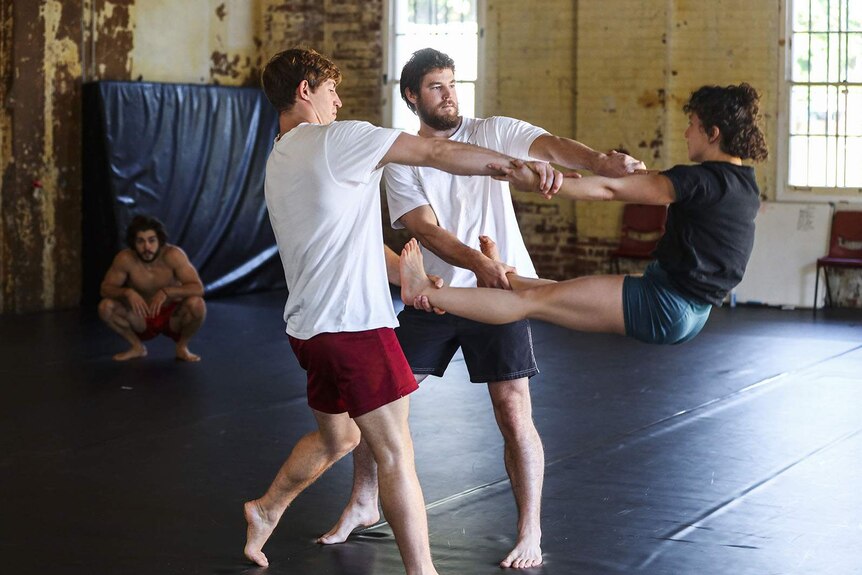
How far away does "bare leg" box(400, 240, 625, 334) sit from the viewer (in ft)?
13.3

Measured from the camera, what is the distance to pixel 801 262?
10.6 meters

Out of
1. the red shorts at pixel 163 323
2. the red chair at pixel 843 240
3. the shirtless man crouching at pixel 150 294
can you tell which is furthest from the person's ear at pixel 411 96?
the red chair at pixel 843 240

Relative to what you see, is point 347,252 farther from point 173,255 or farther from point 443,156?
point 173,255

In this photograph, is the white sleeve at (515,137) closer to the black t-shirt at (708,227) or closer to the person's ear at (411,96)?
the person's ear at (411,96)

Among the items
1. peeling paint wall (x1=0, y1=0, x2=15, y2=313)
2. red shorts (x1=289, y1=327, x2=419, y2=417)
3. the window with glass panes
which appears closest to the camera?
red shorts (x1=289, y1=327, x2=419, y2=417)

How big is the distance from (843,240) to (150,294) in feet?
18.6

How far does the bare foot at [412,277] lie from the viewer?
4117mm

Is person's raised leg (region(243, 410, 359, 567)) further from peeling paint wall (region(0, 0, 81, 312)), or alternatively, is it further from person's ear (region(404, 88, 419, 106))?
peeling paint wall (region(0, 0, 81, 312))

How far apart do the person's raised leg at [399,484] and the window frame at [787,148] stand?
791 centimetres

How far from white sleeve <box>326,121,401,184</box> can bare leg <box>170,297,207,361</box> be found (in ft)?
15.3

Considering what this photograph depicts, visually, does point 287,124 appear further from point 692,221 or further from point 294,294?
point 692,221

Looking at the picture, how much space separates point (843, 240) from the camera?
1045cm

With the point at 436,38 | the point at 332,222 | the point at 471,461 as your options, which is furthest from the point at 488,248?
the point at 436,38

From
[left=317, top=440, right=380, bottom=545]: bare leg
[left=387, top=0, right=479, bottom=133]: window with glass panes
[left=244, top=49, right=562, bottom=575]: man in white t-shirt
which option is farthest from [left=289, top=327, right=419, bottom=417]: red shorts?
[left=387, top=0, right=479, bottom=133]: window with glass panes
